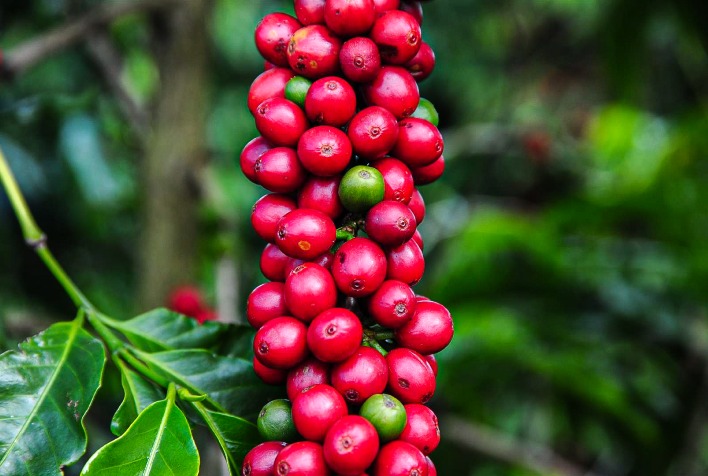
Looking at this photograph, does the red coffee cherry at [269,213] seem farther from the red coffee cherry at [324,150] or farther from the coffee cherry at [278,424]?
the coffee cherry at [278,424]

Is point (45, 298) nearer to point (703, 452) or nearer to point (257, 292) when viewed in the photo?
point (257, 292)

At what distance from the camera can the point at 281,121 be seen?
2.33ft

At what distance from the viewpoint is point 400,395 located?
2.20 feet

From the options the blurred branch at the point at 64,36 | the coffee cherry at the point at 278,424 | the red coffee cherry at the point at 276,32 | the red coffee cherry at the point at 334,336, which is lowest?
the coffee cherry at the point at 278,424

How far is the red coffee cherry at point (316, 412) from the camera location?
0.61 metres

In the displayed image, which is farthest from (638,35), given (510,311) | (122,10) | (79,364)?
(79,364)

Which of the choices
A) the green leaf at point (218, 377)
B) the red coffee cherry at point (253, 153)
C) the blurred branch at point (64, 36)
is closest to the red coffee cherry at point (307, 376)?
the green leaf at point (218, 377)

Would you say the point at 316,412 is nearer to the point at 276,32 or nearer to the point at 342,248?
the point at 342,248

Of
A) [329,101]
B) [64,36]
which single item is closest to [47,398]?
[329,101]

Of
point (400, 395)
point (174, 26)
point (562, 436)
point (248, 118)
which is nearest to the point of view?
point (400, 395)

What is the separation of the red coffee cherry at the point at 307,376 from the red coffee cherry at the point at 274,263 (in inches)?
4.7

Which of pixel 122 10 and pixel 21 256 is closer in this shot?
pixel 122 10

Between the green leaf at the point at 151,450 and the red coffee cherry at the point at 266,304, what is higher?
the red coffee cherry at the point at 266,304

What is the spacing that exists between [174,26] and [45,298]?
81 centimetres
